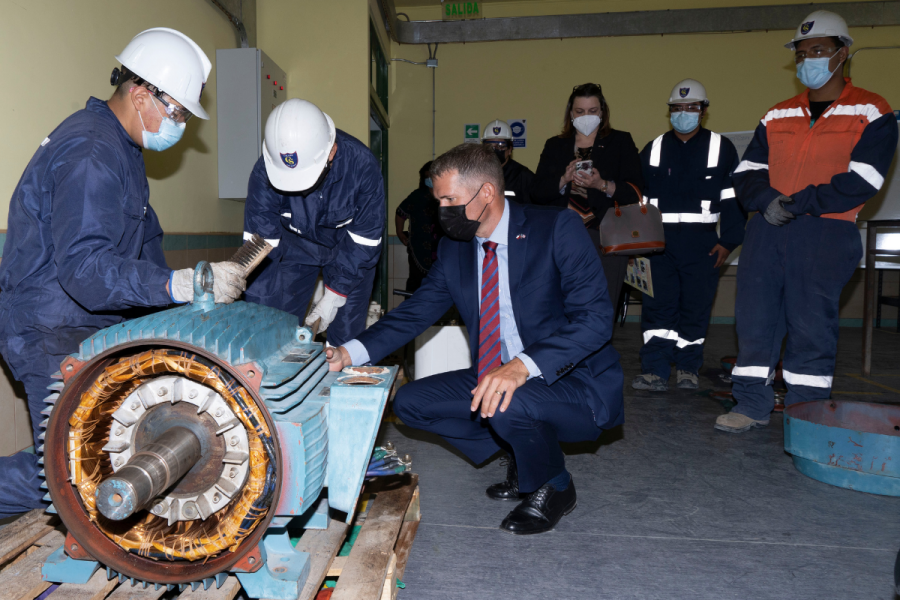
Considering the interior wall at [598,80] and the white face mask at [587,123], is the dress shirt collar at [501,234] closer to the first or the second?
the white face mask at [587,123]

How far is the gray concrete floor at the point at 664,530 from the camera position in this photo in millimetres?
1578

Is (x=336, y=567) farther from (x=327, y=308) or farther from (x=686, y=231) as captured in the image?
(x=686, y=231)

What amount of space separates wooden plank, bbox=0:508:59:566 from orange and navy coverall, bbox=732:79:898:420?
2.78 meters

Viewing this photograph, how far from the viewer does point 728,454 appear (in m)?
2.54

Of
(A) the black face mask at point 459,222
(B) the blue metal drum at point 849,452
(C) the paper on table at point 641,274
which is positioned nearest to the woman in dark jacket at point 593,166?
(C) the paper on table at point 641,274

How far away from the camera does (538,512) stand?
73.5 inches

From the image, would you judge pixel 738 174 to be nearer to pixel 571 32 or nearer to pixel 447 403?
pixel 447 403

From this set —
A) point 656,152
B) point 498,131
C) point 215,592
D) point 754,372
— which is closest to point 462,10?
point 498,131

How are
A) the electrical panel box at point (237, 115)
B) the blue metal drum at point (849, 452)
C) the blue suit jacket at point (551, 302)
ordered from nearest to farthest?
the blue suit jacket at point (551, 302) → the blue metal drum at point (849, 452) → the electrical panel box at point (237, 115)

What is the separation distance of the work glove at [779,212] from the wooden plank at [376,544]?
197 centimetres

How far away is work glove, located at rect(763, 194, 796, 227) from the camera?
8.46ft

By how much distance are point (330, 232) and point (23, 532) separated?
1.59m

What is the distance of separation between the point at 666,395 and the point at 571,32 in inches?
171

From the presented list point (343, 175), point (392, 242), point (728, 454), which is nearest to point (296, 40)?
point (392, 242)
